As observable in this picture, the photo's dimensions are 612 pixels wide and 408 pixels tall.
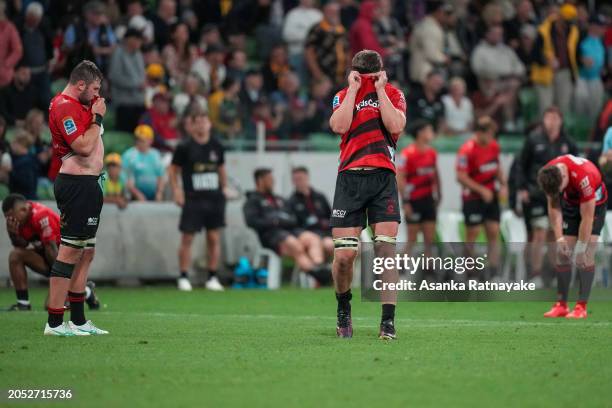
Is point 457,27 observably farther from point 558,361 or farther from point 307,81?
point 558,361

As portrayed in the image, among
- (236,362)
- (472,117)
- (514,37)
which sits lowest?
(236,362)

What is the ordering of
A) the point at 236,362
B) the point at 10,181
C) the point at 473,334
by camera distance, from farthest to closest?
the point at 10,181 < the point at 473,334 < the point at 236,362

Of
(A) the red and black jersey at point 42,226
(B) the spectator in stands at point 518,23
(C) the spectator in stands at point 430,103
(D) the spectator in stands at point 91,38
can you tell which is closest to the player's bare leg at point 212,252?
(D) the spectator in stands at point 91,38

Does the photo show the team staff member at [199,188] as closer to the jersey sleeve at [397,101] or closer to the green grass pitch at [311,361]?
the green grass pitch at [311,361]

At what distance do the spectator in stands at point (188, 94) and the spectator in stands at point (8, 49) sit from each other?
285cm

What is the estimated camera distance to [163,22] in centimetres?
2316

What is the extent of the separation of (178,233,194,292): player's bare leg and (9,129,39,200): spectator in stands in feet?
7.67

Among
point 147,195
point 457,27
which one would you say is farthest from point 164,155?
point 457,27

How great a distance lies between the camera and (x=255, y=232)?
68.1 ft

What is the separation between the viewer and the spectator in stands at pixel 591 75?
24969mm

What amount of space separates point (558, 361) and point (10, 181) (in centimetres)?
1088

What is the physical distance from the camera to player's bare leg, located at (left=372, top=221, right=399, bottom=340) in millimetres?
10695

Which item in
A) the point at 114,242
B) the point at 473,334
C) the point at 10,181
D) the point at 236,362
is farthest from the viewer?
the point at 114,242

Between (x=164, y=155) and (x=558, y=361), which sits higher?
(x=164, y=155)
